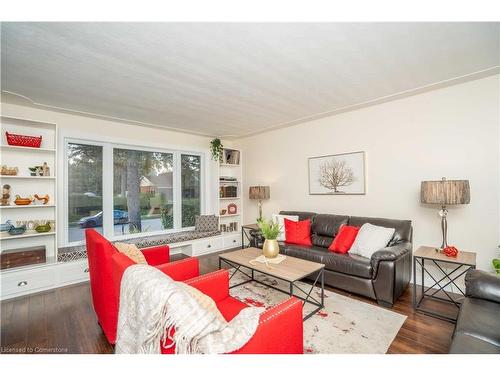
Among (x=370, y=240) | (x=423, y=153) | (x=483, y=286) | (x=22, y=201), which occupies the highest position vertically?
(x=423, y=153)

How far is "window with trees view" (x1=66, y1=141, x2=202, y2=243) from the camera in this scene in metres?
3.72

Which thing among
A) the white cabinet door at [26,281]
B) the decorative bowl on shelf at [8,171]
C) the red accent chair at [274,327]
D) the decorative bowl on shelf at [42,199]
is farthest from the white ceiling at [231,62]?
the white cabinet door at [26,281]

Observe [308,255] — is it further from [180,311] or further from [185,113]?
[185,113]

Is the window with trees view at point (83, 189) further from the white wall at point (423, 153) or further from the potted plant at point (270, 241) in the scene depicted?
the white wall at point (423, 153)

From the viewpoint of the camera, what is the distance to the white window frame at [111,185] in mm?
3570

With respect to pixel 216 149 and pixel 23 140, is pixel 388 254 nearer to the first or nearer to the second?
pixel 216 149

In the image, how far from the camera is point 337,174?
153 inches

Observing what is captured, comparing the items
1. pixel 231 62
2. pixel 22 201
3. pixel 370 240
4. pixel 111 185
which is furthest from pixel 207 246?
pixel 231 62

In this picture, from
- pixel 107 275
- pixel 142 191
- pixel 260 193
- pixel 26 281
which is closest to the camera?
pixel 107 275

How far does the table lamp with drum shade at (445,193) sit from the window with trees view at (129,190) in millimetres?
4077

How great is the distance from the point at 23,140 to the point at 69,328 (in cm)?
249

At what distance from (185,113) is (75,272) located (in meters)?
2.75

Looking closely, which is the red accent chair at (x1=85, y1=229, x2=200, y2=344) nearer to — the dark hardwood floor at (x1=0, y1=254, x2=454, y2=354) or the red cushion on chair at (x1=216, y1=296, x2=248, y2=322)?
the dark hardwood floor at (x1=0, y1=254, x2=454, y2=354)
